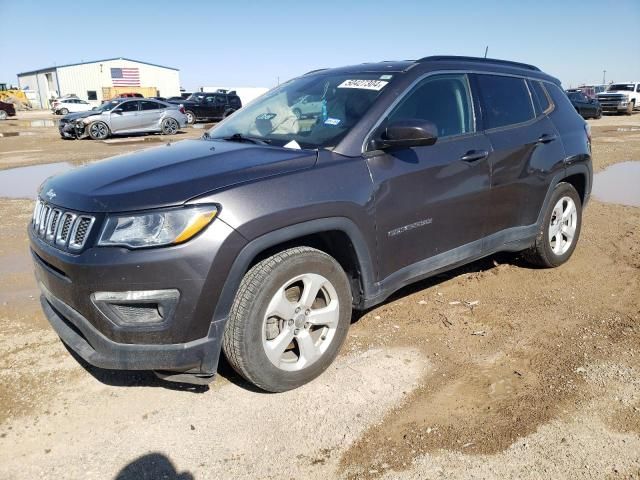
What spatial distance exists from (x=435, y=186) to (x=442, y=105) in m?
0.68

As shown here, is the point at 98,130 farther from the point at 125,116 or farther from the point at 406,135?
the point at 406,135

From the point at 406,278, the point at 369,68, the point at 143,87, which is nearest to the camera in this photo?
the point at 406,278

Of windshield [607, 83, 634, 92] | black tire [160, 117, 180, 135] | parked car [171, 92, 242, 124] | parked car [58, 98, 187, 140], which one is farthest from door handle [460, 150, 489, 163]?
windshield [607, 83, 634, 92]

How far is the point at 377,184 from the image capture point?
10.1 ft

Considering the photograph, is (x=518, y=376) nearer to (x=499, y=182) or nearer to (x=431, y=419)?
(x=431, y=419)

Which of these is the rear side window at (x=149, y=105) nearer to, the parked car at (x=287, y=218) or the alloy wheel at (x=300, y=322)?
the parked car at (x=287, y=218)

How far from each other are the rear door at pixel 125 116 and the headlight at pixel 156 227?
1894 cm

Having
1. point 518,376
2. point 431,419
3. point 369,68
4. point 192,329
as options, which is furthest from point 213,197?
point 518,376

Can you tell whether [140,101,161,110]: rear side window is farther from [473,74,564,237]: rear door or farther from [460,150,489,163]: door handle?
[460,150,489,163]: door handle

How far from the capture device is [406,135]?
9.93 ft

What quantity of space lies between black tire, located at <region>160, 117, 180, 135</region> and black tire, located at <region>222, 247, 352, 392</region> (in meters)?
19.3

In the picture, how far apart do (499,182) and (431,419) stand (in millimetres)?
1933

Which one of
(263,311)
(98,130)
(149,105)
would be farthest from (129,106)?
(263,311)

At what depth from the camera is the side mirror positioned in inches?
119
